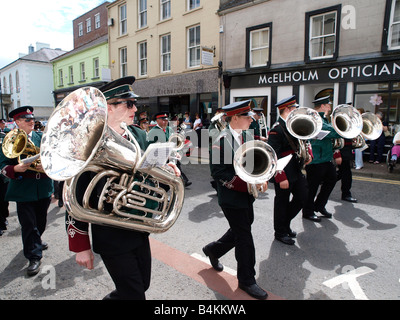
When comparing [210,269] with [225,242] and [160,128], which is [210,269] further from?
[160,128]

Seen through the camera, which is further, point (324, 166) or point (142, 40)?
point (142, 40)

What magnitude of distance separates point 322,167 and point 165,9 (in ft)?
52.8

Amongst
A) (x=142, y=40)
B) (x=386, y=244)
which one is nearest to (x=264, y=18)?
(x=142, y=40)

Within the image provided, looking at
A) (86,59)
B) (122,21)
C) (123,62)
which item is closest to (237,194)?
(123,62)

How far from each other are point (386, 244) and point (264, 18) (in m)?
11.4

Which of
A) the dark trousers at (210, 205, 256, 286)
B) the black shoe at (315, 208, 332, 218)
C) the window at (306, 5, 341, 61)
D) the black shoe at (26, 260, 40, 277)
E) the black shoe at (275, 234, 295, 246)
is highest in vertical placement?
the window at (306, 5, 341, 61)

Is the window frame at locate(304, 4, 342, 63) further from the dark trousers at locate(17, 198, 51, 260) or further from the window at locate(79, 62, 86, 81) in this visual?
the window at locate(79, 62, 86, 81)

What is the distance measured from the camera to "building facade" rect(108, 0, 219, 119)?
15.1 meters

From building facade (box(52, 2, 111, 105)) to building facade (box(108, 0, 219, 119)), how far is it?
1.68 m

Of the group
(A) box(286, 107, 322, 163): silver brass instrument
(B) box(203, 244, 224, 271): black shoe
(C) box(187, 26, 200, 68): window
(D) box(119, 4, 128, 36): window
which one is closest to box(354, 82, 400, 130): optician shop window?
(A) box(286, 107, 322, 163): silver brass instrument

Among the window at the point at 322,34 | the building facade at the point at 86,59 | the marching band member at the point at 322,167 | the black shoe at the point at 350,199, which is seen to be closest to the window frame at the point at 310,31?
the window at the point at 322,34

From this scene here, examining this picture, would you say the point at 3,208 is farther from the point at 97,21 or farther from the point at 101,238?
the point at 97,21

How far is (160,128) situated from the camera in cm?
608

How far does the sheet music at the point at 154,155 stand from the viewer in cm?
161
